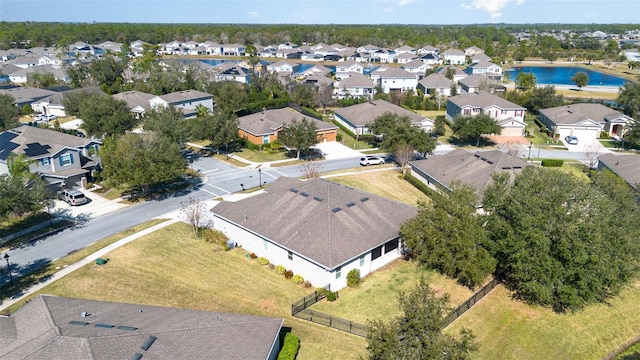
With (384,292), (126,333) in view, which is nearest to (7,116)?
(126,333)

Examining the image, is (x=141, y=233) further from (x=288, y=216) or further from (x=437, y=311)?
(x=437, y=311)

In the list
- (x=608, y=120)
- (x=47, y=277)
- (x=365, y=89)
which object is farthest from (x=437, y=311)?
(x=365, y=89)

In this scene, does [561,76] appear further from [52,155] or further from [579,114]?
[52,155]

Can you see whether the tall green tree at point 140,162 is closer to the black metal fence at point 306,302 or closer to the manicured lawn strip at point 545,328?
the black metal fence at point 306,302

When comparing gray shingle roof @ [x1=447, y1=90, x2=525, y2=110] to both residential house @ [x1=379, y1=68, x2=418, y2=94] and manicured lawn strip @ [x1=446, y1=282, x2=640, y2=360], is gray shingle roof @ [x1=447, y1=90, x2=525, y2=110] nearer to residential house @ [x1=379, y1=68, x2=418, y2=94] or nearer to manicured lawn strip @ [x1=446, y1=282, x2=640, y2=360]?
residential house @ [x1=379, y1=68, x2=418, y2=94]

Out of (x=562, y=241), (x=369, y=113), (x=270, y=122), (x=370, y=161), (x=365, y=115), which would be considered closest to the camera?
(x=562, y=241)

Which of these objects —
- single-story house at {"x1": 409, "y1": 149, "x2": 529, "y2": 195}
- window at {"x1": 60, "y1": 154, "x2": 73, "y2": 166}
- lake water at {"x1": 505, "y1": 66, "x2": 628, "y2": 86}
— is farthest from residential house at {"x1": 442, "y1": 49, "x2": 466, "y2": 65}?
window at {"x1": 60, "y1": 154, "x2": 73, "y2": 166}
